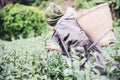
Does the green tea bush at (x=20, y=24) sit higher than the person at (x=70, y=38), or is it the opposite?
the person at (x=70, y=38)

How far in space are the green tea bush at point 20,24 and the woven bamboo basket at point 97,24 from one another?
8918 millimetres

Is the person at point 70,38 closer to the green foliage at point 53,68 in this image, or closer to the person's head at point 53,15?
the person's head at point 53,15

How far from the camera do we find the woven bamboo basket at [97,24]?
4.22 meters

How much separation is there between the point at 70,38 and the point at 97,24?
36 cm

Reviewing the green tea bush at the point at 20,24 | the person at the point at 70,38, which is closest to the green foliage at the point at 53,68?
the person at the point at 70,38

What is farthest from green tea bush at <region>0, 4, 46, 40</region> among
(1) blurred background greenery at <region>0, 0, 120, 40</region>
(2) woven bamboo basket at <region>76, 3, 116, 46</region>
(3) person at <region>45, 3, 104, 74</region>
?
(2) woven bamboo basket at <region>76, 3, 116, 46</region>

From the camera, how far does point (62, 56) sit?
411cm

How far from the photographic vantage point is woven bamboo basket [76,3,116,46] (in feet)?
13.8

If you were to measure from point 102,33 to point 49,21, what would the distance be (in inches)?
25.4

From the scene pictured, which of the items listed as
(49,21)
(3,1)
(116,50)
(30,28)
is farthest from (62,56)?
(3,1)

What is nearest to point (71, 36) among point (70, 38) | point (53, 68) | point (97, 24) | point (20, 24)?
point (70, 38)

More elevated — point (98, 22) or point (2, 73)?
point (98, 22)

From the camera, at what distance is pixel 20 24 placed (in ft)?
43.5

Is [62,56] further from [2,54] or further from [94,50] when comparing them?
[2,54]
